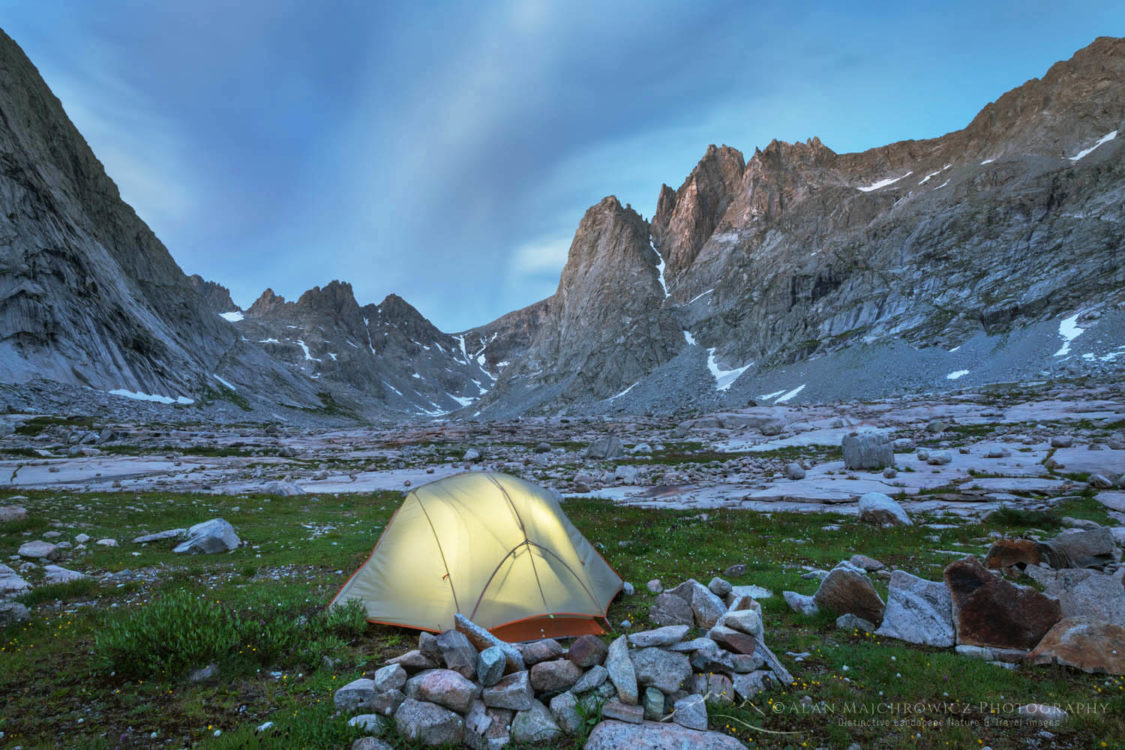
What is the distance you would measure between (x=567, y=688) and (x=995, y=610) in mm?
6510

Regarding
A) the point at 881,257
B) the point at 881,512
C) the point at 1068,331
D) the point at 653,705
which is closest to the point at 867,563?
the point at 881,512

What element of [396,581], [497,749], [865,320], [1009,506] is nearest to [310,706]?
[497,749]

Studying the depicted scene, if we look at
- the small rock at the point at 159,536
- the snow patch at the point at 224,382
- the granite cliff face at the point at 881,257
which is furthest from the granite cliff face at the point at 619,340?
the small rock at the point at 159,536

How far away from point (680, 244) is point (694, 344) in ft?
205

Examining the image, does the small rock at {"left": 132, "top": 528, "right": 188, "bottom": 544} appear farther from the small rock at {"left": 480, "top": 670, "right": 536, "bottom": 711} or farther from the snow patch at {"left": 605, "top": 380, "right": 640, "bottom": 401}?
the snow patch at {"left": 605, "top": 380, "right": 640, "bottom": 401}

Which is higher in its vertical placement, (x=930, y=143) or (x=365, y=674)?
(x=930, y=143)

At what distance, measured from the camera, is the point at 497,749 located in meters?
5.50

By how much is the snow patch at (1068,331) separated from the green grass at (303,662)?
78982 millimetres

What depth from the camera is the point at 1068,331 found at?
7325cm

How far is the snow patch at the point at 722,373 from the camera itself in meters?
119

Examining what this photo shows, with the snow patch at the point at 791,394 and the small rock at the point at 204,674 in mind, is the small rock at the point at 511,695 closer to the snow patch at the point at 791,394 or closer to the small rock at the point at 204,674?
the small rock at the point at 204,674

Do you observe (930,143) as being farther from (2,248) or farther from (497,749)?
(2,248)

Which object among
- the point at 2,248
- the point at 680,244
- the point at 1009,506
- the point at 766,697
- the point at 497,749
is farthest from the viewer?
the point at 680,244

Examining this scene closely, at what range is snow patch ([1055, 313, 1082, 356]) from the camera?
228ft
